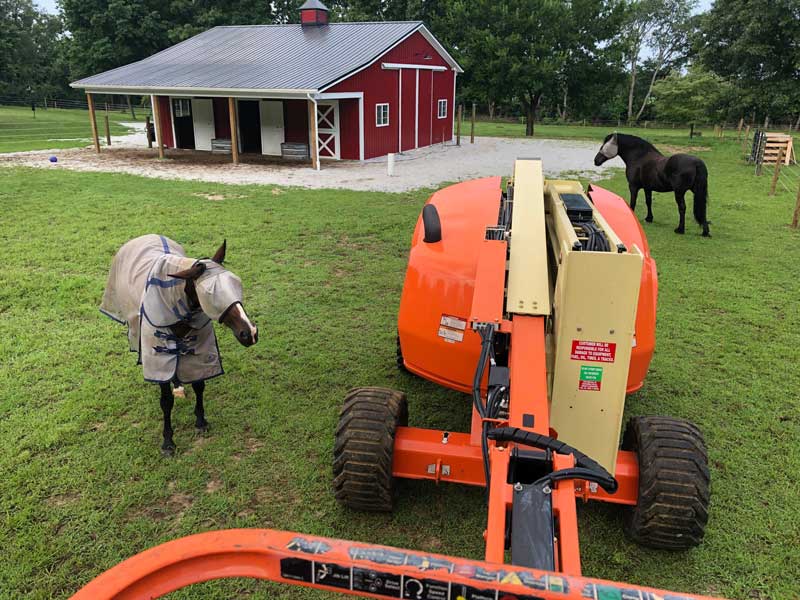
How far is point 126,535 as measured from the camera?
3.69 meters

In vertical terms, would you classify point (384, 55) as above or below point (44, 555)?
above

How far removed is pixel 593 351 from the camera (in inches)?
107

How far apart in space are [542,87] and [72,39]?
36891 millimetres

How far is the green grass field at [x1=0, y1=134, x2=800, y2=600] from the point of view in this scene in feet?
11.8

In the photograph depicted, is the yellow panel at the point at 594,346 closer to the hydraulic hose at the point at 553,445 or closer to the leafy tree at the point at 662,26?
the hydraulic hose at the point at 553,445

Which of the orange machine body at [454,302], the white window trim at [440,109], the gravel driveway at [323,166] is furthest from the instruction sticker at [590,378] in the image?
the white window trim at [440,109]

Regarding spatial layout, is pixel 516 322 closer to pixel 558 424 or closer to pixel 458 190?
pixel 558 424

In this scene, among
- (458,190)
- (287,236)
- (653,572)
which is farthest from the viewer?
(287,236)

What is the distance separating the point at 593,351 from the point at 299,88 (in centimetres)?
1710

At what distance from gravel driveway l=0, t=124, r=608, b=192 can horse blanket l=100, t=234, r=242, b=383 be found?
11.3 meters

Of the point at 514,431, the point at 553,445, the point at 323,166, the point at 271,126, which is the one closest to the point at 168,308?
the point at 514,431

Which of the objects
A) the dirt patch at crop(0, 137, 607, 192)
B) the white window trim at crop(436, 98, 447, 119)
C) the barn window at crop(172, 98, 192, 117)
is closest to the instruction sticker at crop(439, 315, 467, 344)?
the dirt patch at crop(0, 137, 607, 192)

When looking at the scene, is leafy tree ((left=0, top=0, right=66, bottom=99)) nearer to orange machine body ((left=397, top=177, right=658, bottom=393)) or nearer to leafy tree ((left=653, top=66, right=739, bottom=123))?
leafy tree ((left=653, top=66, right=739, bottom=123))

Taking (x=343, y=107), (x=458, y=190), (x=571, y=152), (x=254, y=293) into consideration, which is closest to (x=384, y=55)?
(x=343, y=107)
